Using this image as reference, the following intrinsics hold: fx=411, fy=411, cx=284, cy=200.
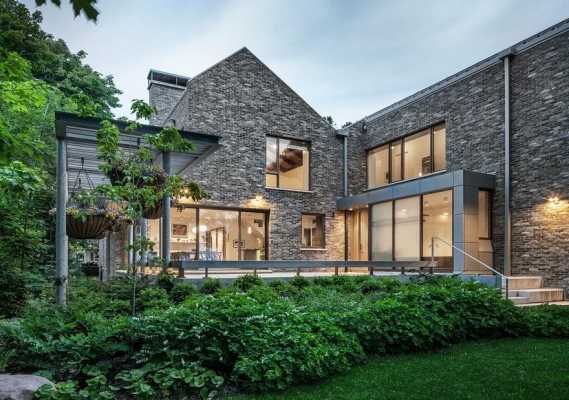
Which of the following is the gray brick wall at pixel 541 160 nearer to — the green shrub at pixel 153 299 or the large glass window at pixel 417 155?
the large glass window at pixel 417 155

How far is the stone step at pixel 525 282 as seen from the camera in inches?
403

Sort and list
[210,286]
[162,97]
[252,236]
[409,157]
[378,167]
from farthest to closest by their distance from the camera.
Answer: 1. [162,97]
2. [378,167]
3. [409,157]
4. [252,236]
5. [210,286]

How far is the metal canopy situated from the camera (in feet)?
19.2

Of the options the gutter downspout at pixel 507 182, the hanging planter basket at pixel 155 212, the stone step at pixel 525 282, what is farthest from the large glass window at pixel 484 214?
the hanging planter basket at pixel 155 212

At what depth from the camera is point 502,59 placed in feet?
40.3

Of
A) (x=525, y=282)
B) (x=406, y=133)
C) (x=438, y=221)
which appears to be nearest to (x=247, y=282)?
(x=525, y=282)

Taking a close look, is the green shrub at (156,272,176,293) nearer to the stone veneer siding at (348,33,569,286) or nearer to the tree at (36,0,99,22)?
the tree at (36,0,99,22)

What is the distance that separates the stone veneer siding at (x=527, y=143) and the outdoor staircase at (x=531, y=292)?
36cm

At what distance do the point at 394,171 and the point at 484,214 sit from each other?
14.7ft

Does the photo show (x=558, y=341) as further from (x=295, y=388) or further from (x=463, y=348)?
(x=295, y=388)

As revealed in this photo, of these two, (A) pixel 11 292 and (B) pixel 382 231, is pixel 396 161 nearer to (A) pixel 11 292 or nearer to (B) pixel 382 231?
(B) pixel 382 231

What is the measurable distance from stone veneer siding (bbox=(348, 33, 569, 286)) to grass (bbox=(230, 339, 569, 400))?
6.29m

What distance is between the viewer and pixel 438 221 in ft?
42.5

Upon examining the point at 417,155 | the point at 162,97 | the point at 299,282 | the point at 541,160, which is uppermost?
the point at 162,97
